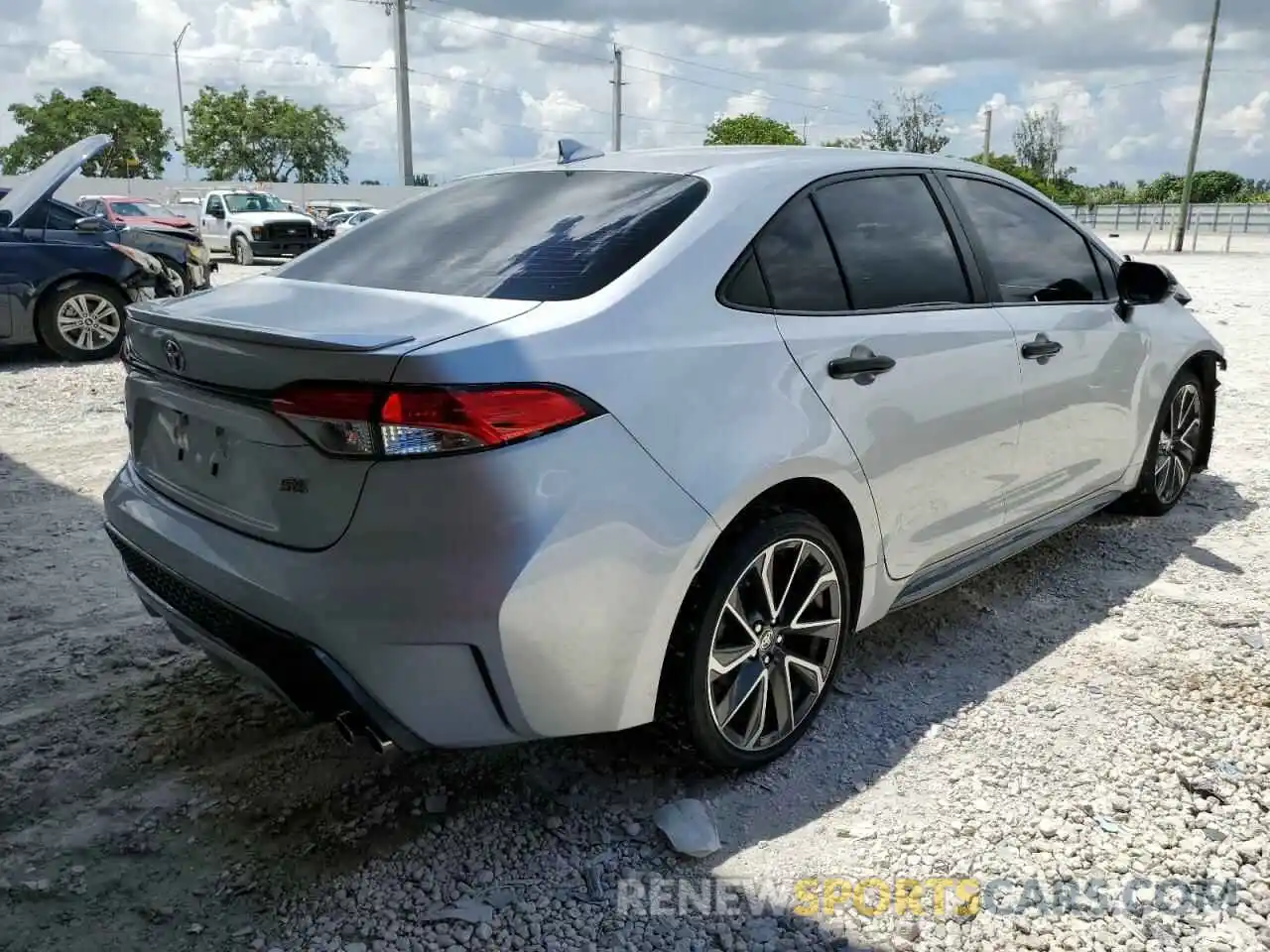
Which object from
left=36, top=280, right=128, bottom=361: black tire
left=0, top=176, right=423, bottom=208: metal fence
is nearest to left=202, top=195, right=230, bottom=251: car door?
left=0, top=176, right=423, bottom=208: metal fence

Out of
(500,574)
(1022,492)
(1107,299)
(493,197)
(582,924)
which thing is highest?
(493,197)

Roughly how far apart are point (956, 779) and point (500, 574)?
152 centimetres

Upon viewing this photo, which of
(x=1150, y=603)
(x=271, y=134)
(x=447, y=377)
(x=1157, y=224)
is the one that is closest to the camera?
(x=447, y=377)

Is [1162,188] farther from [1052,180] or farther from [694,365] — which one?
[694,365]

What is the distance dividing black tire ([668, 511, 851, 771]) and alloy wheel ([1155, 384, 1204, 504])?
8.82 feet

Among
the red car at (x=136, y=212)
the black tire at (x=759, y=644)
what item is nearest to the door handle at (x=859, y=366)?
the black tire at (x=759, y=644)

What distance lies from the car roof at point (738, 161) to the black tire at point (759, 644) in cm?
101

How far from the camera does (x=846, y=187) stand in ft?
10.7

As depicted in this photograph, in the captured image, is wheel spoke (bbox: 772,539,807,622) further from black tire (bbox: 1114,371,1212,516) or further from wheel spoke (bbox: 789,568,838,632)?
black tire (bbox: 1114,371,1212,516)

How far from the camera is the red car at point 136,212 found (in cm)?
2212

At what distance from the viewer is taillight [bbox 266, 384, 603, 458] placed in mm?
2203

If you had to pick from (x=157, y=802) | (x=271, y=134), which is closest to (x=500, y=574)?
(x=157, y=802)

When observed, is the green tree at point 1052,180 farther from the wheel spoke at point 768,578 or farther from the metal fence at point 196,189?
the wheel spoke at point 768,578

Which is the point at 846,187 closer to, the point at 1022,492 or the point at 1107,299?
the point at 1022,492
